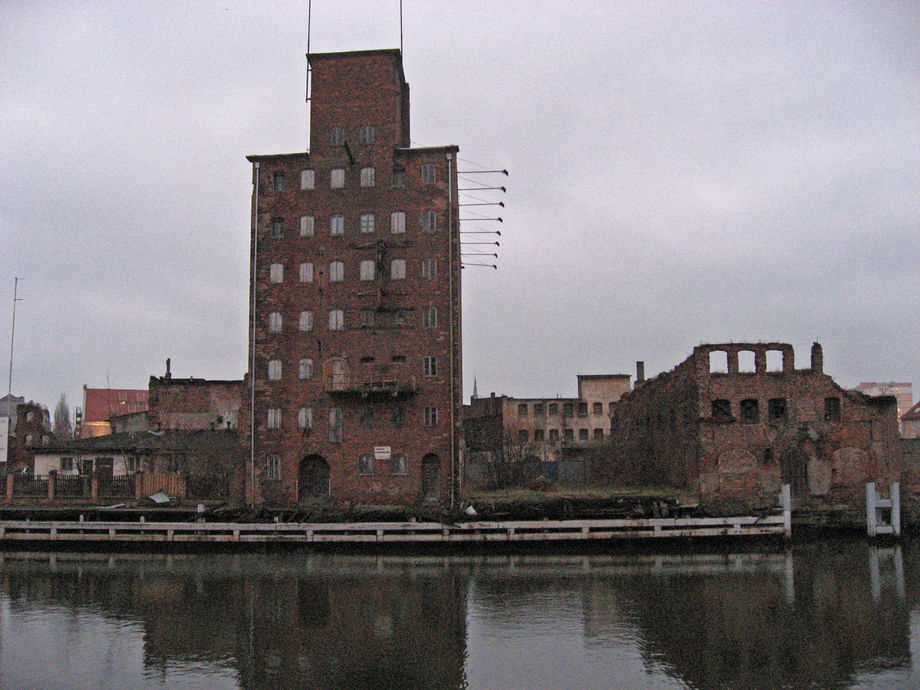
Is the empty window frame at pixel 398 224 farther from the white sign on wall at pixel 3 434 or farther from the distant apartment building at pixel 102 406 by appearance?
the distant apartment building at pixel 102 406

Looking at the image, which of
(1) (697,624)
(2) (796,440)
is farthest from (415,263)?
(1) (697,624)

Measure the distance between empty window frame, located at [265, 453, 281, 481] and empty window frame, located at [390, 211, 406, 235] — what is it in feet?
41.8

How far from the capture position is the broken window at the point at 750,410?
37.7 m

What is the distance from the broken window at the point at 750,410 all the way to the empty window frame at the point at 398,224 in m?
18.6

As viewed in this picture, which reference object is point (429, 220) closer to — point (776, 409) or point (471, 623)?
point (776, 409)

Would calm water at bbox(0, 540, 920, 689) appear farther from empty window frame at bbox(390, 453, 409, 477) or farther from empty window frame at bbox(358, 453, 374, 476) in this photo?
empty window frame at bbox(358, 453, 374, 476)

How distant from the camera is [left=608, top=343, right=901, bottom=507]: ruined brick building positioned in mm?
36969

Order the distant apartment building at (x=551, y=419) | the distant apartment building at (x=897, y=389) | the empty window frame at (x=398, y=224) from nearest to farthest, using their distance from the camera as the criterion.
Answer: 1. the empty window frame at (x=398, y=224)
2. the distant apartment building at (x=551, y=419)
3. the distant apartment building at (x=897, y=389)

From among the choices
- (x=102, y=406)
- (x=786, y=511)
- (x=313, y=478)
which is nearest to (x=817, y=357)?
(x=786, y=511)

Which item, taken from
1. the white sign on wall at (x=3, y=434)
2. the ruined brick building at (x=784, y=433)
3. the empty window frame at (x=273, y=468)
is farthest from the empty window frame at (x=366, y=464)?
the white sign on wall at (x=3, y=434)

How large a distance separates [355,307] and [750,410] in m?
19.7

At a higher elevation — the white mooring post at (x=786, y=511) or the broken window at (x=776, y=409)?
the broken window at (x=776, y=409)

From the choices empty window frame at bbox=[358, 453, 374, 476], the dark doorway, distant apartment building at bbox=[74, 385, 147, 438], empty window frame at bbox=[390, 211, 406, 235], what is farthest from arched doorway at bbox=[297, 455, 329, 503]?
distant apartment building at bbox=[74, 385, 147, 438]

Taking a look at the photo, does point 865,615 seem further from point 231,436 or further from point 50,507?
point 231,436
